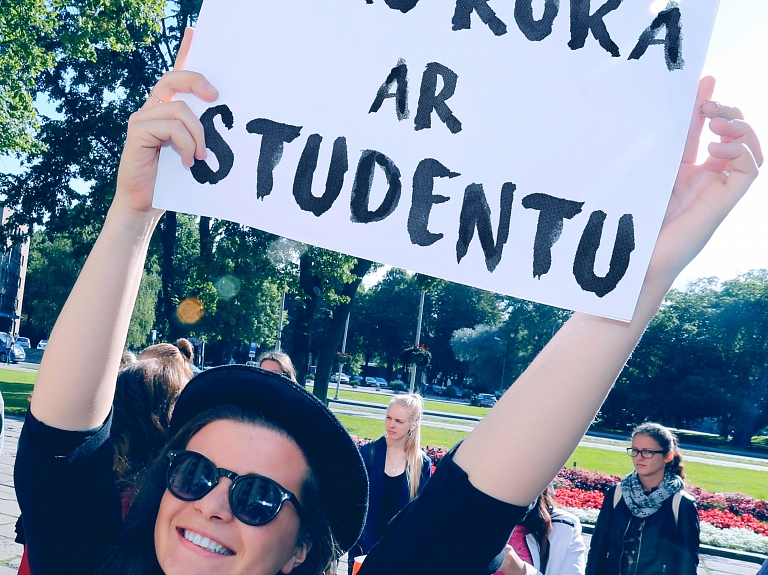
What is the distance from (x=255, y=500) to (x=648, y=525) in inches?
157

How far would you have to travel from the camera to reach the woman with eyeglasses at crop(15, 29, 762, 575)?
1.17 meters

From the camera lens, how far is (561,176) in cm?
137

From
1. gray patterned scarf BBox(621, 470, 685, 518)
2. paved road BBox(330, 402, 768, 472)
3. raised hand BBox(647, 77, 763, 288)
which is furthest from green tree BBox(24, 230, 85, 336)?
raised hand BBox(647, 77, 763, 288)

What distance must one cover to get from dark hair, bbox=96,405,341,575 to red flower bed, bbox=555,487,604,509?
395 inches

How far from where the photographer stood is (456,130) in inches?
57.2

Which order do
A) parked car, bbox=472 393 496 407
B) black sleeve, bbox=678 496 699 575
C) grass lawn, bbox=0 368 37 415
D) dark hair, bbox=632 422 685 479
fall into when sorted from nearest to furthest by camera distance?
black sleeve, bbox=678 496 699 575
dark hair, bbox=632 422 685 479
grass lawn, bbox=0 368 37 415
parked car, bbox=472 393 496 407

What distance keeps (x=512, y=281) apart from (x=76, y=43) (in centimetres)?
1368

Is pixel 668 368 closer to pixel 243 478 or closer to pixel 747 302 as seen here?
pixel 747 302

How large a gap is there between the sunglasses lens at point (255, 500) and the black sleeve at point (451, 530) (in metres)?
0.29

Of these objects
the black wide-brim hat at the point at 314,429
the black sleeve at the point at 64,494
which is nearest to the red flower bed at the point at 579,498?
the black wide-brim hat at the point at 314,429

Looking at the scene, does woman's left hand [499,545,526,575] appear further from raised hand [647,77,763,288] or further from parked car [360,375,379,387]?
parked car [360,375,379,387]

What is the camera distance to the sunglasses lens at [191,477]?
1454 mm

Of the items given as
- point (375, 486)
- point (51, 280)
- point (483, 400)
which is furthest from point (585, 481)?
point (483, 400)

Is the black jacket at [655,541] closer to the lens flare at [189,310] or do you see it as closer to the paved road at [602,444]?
the lens flare at [189,310]
